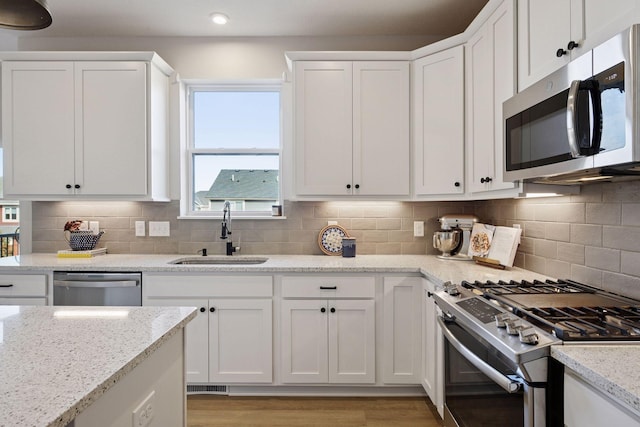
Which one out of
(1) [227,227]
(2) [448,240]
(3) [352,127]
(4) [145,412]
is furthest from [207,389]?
(3) [352,127]

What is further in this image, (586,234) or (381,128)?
(381,128)

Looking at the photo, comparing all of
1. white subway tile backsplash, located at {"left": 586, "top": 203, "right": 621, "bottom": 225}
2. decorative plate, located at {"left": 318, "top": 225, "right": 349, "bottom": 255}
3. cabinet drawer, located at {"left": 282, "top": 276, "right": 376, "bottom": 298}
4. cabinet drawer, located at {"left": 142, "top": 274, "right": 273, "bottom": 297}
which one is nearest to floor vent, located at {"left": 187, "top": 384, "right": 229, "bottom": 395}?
cabinet drawer, located at {"left": 142, "top": 274, "right": 273, "bottom": 297}

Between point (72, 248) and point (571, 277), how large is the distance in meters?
3.39

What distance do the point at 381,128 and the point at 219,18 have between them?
58.7 inches

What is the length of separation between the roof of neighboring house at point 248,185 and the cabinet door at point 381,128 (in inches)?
32.9

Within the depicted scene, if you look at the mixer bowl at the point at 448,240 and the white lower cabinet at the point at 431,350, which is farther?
the mixer bowl at the point at 448,240

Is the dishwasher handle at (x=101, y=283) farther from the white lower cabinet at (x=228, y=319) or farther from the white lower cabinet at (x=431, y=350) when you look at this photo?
the white lower cabinet at (x=431, y=350)

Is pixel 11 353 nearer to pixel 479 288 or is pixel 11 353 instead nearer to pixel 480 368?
pixel 480 368

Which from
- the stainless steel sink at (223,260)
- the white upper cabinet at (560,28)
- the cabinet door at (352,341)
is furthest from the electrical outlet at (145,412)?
the white upper cabinet at (560,28)

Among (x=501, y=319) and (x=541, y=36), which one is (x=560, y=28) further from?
(x=501, y=319)

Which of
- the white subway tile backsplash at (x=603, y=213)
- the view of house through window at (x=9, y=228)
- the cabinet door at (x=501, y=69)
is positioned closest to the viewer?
the white subway tile backsplash at (x=603, y=213)

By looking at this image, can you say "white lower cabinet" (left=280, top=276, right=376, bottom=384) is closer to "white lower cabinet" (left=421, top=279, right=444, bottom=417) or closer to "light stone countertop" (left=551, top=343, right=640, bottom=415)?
"white lower cabinet" (left=421, top=279, right=444, bottom=417)

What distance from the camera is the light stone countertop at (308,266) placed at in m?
2.05

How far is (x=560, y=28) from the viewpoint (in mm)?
1427
